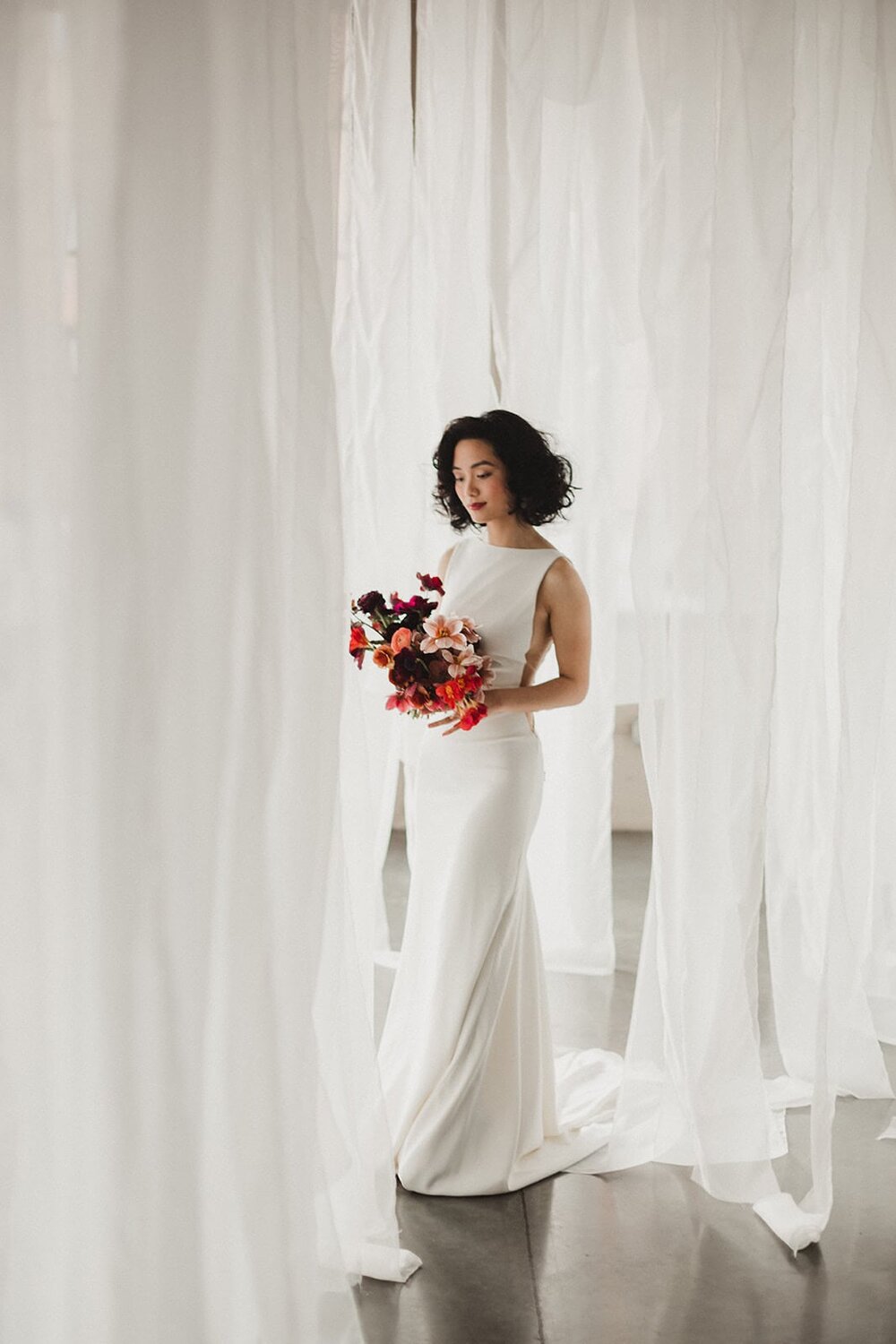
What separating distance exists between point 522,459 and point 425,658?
622mm

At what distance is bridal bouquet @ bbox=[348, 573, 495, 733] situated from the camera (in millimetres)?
3223

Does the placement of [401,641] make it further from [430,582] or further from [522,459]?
[522,459]

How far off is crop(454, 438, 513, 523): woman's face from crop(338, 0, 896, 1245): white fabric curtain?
14.6 inches

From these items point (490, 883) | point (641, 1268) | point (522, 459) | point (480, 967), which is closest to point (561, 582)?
point (522, 459)

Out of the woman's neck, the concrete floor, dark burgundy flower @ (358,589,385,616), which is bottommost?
the concrete floor

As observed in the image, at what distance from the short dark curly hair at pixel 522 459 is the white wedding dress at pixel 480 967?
0.14m

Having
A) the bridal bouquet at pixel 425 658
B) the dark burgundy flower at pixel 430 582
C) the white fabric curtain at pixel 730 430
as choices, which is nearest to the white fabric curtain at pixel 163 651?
the bridal bouquet at pixel 425 658

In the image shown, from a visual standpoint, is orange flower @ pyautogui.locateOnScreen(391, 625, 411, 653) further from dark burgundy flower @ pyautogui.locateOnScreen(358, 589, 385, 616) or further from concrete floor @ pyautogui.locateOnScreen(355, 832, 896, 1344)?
concrete floor @ pyautogui.locateOnScreen(355, 832, 896, 1344)

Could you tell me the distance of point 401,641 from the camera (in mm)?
3238

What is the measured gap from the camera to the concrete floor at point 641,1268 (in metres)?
2.65

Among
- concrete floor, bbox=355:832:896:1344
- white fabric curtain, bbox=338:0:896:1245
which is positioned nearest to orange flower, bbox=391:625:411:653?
white fabric curtain, bbox=338:0:896:1245

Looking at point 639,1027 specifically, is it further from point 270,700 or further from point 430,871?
point 270,700

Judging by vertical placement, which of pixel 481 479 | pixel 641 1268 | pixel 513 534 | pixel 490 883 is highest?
pixel 481 479

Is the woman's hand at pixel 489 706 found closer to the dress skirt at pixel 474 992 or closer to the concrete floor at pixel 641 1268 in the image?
the dress skirt at pixel 474 992
